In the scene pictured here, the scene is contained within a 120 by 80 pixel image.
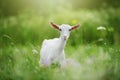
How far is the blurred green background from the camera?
4.71 m

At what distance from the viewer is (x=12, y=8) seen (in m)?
13.3

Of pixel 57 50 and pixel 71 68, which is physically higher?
pixel 57 50

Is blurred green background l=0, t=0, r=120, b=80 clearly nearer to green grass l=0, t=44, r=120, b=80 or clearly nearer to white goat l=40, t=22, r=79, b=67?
green grass l=0, t=44, r=120, b=80

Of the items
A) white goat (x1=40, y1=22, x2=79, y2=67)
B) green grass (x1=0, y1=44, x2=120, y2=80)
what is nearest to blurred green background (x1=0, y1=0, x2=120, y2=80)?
green grass (x1=0, y1=44, x2=120, y2=80)

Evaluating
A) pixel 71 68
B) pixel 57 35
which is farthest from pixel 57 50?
pixel 57 35

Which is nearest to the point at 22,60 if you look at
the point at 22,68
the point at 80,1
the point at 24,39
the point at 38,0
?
the point at 22,68

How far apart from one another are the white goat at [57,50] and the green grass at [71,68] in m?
0.09

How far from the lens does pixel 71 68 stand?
475cm

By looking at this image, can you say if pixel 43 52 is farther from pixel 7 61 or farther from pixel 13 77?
→ pixel 13 77

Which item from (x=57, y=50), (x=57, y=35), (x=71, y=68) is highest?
(x=57, y=35)

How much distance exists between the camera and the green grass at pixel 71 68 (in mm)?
4605

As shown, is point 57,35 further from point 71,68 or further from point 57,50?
point 71,68

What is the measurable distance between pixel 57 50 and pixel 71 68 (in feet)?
2.44

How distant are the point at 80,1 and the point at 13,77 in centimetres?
976
